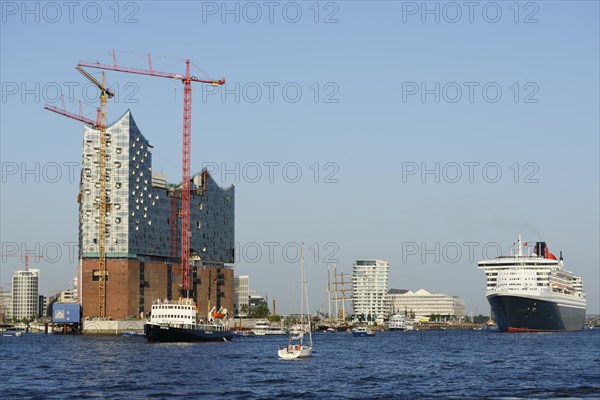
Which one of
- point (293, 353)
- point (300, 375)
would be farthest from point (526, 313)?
point (300, 375)

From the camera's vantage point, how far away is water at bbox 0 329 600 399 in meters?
66.4

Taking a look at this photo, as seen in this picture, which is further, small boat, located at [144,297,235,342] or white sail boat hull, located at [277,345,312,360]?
small boat, located at [144,297,235,342]

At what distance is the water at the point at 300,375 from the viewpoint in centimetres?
6644

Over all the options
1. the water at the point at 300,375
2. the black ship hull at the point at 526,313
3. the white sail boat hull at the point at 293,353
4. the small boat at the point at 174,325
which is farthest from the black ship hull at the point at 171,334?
the black ship hull at the point at 526,313

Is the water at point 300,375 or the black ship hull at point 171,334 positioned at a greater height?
the black ship hull at point 171,334

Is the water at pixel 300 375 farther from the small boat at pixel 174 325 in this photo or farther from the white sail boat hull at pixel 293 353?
the small boat at pixel 174 325

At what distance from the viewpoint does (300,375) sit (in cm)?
8288

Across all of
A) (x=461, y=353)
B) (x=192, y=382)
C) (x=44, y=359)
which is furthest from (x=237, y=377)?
(x=461, y=353)

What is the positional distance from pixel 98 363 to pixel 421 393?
4253cm

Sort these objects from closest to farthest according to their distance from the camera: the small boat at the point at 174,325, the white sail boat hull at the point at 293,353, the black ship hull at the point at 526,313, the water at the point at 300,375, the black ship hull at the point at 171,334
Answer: the water at the point at 300,375, the white sail boat hull at the point at 293,353, the black ship hull at the point at 171,334, the small boat at the point at 174,325, the black ship hull at the point at 526,313

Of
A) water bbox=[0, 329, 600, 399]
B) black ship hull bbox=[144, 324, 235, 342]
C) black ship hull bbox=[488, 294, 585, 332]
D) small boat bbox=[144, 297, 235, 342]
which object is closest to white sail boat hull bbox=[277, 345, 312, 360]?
water bbox=[0, 329, 600, 399]

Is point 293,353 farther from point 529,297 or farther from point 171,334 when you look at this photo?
point 529,297

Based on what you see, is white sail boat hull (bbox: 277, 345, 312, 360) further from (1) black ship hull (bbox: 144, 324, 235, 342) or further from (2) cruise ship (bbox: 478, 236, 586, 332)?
(2) cruise ship (bbox: 478, 236, 586, 332)

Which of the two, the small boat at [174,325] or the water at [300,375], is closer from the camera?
the water at [300,375]
